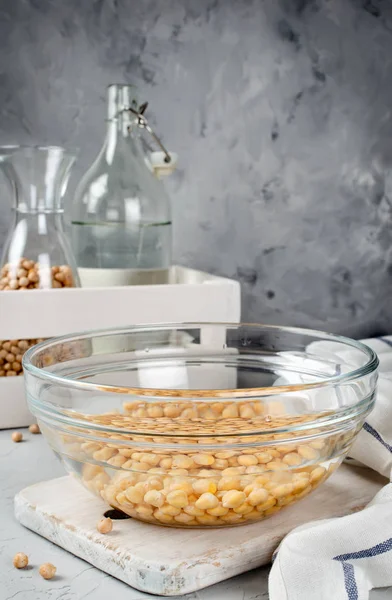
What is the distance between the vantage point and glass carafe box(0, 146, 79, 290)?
991mm

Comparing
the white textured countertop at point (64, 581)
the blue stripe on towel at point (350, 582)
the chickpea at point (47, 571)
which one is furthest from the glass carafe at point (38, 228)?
the blue stripe on towel at point (350, 582)

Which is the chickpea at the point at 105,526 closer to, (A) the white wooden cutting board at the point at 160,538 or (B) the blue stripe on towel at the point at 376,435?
(A) the white wooden cutting board at the point at 160,538

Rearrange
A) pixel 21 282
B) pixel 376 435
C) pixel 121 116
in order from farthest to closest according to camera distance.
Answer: pixel 121 116 → pixel 21 282 → pixel 376 435

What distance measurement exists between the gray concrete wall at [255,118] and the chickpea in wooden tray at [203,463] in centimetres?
64

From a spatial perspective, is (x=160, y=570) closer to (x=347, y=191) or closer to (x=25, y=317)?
(x=25, y=317)

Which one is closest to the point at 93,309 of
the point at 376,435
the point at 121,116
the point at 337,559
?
the point at 121,116

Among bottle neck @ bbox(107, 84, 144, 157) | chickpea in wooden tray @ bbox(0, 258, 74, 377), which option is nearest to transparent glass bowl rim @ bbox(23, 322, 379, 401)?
chickpea in wooden tray @ bbox(0, 258, 74, 377)

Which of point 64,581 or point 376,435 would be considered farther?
point 376,435

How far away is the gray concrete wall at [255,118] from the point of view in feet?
3.91

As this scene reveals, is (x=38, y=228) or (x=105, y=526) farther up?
(x=38, y=228)

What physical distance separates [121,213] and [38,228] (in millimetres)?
124

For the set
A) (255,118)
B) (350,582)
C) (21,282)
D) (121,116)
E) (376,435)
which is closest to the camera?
(350,582)

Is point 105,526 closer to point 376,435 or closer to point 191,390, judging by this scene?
point 191,390

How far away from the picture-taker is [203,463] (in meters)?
0.60
